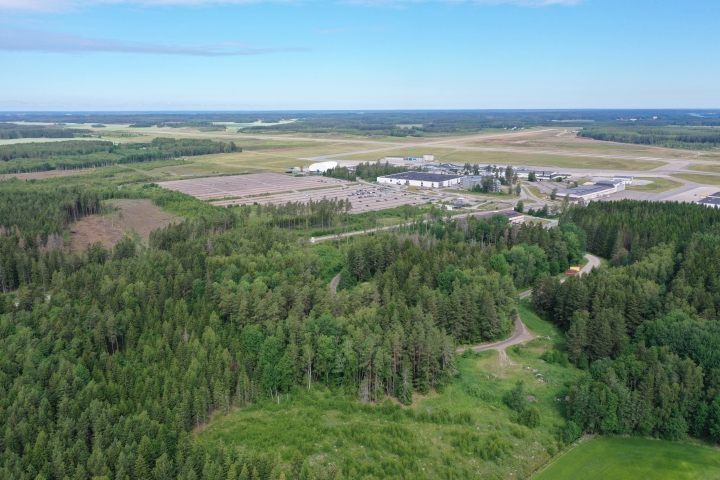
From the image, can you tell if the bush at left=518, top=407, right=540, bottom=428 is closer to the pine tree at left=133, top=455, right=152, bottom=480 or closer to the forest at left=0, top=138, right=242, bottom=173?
the pine tree at left=133, top=455, right=152, bottom=480

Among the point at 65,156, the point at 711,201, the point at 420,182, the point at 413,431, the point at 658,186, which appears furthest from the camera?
the point at 65,156

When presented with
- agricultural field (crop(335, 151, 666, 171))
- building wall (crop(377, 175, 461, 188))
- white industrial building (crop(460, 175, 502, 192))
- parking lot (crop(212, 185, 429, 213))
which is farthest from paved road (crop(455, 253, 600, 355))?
agricultural field (crop(335, 151, 666, 171))

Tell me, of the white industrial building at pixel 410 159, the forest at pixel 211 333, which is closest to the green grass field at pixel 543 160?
the white industrial building at pixel 410 159

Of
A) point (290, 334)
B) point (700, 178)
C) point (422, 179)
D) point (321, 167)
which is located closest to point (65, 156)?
point (321, 167)

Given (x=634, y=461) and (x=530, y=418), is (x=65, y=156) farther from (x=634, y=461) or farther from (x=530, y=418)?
(x=634, y=461)

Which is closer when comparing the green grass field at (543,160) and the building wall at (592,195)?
the building wall at (592,195)

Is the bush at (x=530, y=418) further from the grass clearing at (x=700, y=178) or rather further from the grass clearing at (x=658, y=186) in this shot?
the grass clearing at (x=700, y=178)
